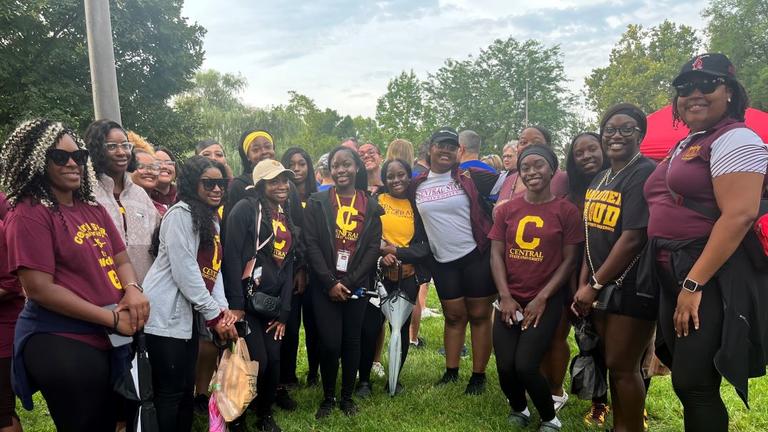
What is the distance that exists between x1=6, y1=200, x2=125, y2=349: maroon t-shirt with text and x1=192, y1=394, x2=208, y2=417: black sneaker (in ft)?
6.63

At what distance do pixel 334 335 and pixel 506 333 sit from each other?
4.84 feet

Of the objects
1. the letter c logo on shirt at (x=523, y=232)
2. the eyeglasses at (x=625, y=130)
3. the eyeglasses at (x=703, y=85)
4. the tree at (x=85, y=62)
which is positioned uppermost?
the tree at (x=85, y=62)

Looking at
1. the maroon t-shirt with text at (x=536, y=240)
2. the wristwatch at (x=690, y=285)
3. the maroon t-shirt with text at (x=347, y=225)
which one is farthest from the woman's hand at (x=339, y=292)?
the wristwatch at (x=690, y=285)

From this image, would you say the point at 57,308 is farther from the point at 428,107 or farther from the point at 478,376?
the point at 428,107

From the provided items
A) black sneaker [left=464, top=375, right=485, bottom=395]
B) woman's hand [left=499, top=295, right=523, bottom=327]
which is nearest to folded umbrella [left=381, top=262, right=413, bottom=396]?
black sneaker [left=464, top=375, right=485, bottom=395]

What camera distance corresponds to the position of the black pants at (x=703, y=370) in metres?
2.49

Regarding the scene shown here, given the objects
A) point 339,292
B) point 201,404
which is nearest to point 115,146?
point 339,292

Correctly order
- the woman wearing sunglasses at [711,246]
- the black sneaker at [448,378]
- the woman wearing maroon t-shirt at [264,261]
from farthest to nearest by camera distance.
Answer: the black sneaker at [448,378] → the woman wearing maroon t-shirt at [264,261] → the woman wearing sunglasses at [711,246]

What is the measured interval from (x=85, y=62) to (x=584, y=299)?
67.1ft

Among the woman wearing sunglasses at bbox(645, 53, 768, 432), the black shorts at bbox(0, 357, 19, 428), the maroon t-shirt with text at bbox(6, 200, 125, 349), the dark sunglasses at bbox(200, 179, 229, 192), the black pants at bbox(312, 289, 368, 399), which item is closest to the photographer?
the maroon t-shirt with text at bbox(6, 200, 125, 349)

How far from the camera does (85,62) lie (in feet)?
59.3

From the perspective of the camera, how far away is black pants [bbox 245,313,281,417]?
3707 mm

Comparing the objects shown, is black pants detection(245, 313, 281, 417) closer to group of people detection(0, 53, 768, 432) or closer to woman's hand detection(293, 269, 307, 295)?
group of people detection(0, 53, 768, 432)

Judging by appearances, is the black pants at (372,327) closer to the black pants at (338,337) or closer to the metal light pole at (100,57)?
the black pants at (338,337)
